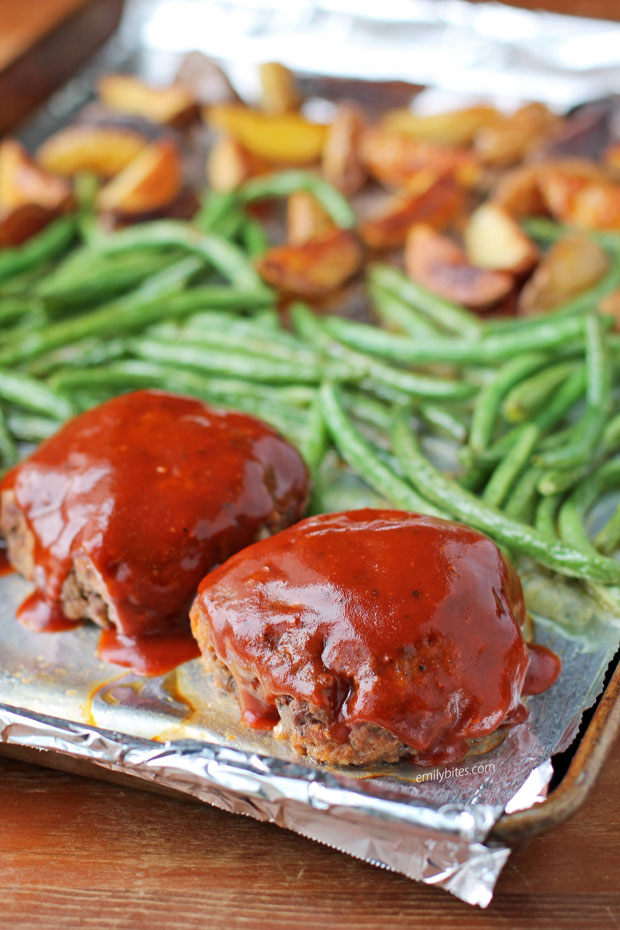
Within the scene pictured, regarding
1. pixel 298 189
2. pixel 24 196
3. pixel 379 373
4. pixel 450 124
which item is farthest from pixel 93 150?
pixel 379 373

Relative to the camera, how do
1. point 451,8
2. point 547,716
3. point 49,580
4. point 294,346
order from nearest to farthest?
point 547,716, point 49,580, point 294,346, point 451,8

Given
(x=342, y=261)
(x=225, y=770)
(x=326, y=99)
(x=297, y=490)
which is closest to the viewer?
(x=225, y=770)

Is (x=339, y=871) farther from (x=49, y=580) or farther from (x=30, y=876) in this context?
(x=49, y=580)

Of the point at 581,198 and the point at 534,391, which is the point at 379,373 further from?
the point at 581,198

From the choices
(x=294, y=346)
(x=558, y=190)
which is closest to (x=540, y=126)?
(x=558, y=190)

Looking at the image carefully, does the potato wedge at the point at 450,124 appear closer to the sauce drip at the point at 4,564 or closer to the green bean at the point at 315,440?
the green bean at the point at 315,440

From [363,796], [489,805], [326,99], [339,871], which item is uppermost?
[326,99]
